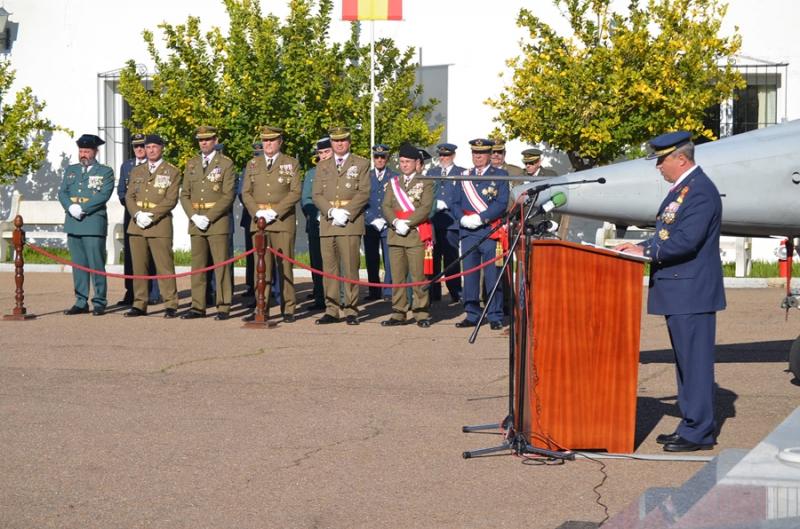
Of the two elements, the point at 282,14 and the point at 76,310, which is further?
the point at 282,14

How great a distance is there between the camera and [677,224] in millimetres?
6922

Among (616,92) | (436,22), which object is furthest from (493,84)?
(616,92)

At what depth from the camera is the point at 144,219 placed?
13531mm

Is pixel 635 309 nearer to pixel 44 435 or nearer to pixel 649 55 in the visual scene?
pixel 44 435

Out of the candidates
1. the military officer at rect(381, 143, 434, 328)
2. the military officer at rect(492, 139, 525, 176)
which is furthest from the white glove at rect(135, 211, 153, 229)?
the military officer at rect(492, 139, 525, 176)

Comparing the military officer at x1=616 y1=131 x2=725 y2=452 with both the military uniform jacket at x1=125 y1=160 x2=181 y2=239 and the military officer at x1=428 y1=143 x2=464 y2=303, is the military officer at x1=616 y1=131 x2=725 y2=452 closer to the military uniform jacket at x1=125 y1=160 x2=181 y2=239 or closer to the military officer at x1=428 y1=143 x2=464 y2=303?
the military officer at x1=428 y1=143 x2=464 y2=303

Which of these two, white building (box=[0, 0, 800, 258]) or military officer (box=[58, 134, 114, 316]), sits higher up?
white building (box=[0, 0, 800, 258])

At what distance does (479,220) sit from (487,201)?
29cm

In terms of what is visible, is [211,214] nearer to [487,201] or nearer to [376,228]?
[376,228]

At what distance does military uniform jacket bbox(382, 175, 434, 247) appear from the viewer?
1288 cm

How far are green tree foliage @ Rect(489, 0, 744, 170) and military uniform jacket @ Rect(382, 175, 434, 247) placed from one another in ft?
16.7

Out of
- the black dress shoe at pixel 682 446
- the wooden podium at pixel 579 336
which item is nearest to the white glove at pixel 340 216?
the wooden podium at pixel 579 336

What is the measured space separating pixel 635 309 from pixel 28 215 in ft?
49.8

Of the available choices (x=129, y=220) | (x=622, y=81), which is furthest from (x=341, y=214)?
(x=622, y=81)
